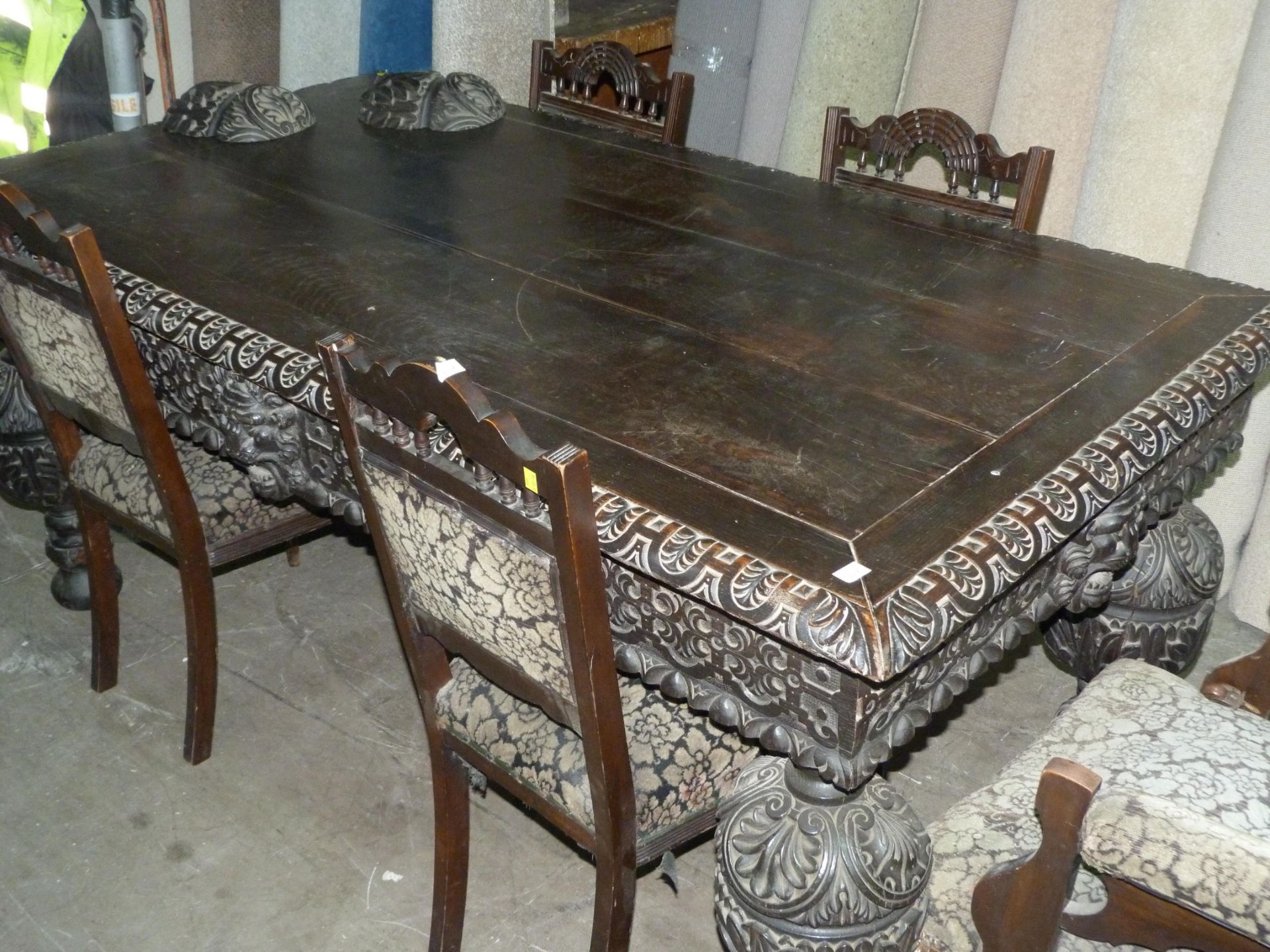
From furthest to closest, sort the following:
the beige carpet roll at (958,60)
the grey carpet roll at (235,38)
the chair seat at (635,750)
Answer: the grey carpet roll at (235,38) → the beige carpet roll at (958,60) → the chair seat at (635,750)

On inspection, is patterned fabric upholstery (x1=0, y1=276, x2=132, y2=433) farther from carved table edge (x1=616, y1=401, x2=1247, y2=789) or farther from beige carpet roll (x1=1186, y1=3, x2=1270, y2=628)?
beige carpet roll (x1=1186, y1=3, x2=1270, y2=628)

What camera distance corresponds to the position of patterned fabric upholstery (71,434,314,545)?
200cm

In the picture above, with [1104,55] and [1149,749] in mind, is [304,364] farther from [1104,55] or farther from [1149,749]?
[1104,55]

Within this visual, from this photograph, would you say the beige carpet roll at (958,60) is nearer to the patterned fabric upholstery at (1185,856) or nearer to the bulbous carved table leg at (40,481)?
the bulbous carved table leg at (40,481)

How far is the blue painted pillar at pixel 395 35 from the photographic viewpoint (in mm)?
3209

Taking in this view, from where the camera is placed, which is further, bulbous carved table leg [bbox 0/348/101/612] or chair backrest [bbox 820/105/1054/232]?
bulbous carved table leg [bbox 0/348/101/612]

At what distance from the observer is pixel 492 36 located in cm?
302

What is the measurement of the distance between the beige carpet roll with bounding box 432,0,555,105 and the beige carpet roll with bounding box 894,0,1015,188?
0.88 meters

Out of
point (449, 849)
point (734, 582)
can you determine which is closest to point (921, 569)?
point (734, 582)

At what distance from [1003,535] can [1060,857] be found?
0.36 meters

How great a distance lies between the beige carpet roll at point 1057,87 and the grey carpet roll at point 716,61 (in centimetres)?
76

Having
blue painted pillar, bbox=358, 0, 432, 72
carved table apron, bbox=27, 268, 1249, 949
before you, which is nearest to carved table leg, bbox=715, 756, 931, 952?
carved table apron, bbox=27, 268, 1249, 949

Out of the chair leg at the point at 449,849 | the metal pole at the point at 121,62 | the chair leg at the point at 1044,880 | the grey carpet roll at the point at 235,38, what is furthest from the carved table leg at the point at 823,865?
the grey carpet roll at the point at 235,38

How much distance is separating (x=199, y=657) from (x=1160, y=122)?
73.5 inches
